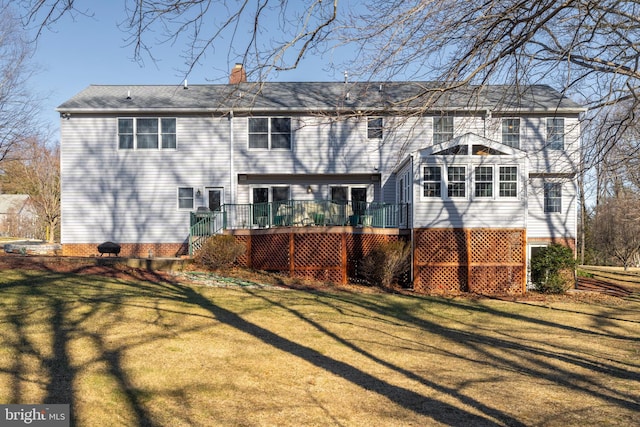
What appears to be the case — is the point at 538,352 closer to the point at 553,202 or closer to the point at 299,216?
the point at 299,216

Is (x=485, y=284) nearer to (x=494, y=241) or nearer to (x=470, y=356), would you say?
(x=494, y=241)

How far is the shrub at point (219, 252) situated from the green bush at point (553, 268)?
376 inches

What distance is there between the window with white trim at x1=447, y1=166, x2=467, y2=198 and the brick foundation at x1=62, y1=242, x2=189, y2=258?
10587 mm

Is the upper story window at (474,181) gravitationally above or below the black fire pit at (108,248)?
above

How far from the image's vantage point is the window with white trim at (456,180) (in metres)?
16.9

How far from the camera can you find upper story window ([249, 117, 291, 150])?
21.6 m

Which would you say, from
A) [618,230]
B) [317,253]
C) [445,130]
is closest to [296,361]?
[317,253]

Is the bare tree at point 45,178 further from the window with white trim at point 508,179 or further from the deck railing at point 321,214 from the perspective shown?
the window with white trim at point 508,179

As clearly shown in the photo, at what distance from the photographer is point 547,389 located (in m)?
6.80

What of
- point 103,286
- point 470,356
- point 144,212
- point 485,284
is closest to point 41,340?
point 103,286

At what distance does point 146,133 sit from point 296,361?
1632 centimetres

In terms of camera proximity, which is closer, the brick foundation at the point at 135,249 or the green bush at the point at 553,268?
the green bush at the point at 553,268

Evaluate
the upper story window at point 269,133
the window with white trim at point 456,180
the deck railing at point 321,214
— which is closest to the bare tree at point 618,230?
the window with white trim at point 456,180

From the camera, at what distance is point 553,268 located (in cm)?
1692
